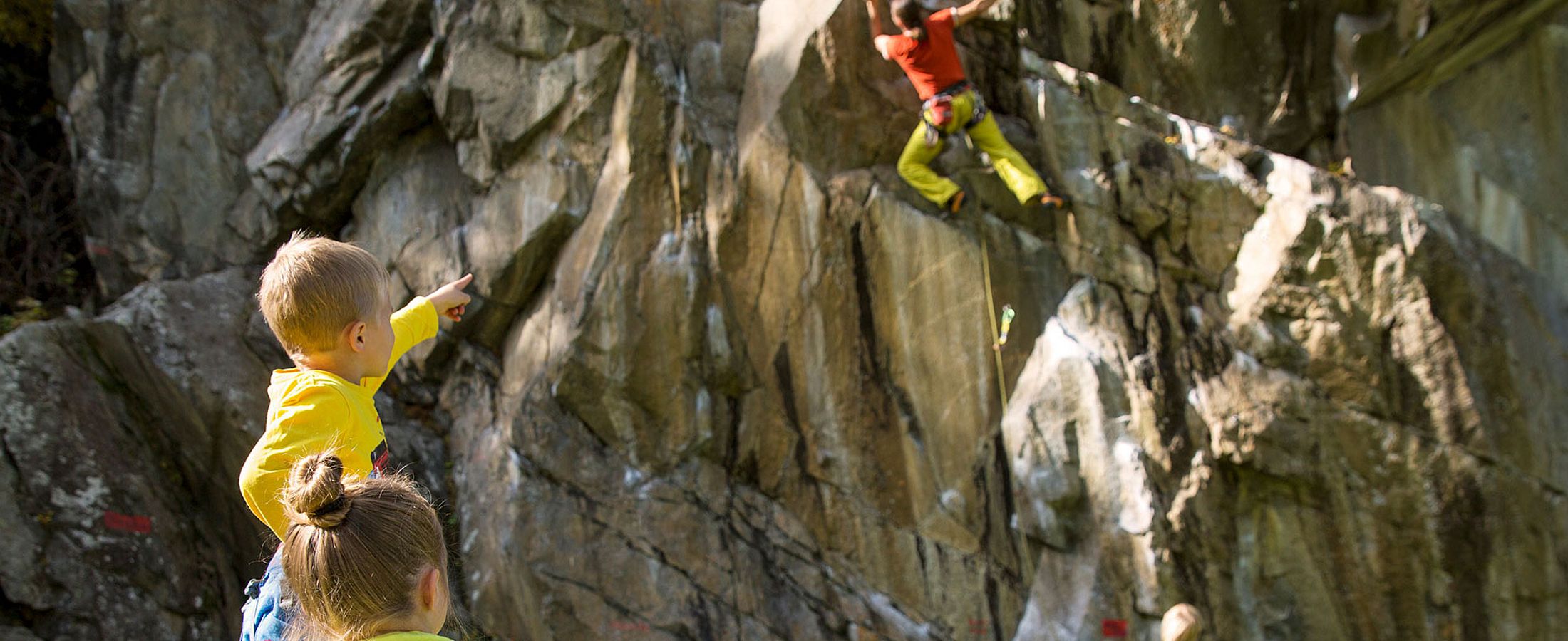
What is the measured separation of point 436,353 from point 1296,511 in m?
5.33

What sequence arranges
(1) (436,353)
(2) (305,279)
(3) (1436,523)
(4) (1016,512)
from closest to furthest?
1. (2) (305,279)
2. (3) (1436,523)
3. (4) (1016,512)
4. (1) (436,353)

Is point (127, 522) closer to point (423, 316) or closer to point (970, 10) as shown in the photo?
point (423, 316)

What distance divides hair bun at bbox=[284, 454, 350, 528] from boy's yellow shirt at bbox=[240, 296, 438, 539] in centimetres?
41

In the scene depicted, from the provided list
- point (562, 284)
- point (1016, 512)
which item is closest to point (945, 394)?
point (1016, 512)

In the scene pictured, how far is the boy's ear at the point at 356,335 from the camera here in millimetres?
2391

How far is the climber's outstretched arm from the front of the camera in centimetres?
655

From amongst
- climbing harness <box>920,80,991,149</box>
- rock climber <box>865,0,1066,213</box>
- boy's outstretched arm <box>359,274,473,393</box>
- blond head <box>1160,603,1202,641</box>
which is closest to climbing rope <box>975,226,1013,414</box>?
rock climber <box>865,0,1066,213</box>

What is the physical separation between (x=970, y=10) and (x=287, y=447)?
532cm

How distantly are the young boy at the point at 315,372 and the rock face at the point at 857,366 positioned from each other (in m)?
4.07

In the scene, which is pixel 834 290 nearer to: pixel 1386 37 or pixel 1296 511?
pixel 1296 511

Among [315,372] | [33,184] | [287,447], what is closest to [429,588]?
[287,447]

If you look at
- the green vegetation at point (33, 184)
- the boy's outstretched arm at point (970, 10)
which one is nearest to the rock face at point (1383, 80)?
the boy's outstretched arm at point (970, 10)

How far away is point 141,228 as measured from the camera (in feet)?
25.9

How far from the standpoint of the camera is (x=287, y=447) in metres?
2.21
